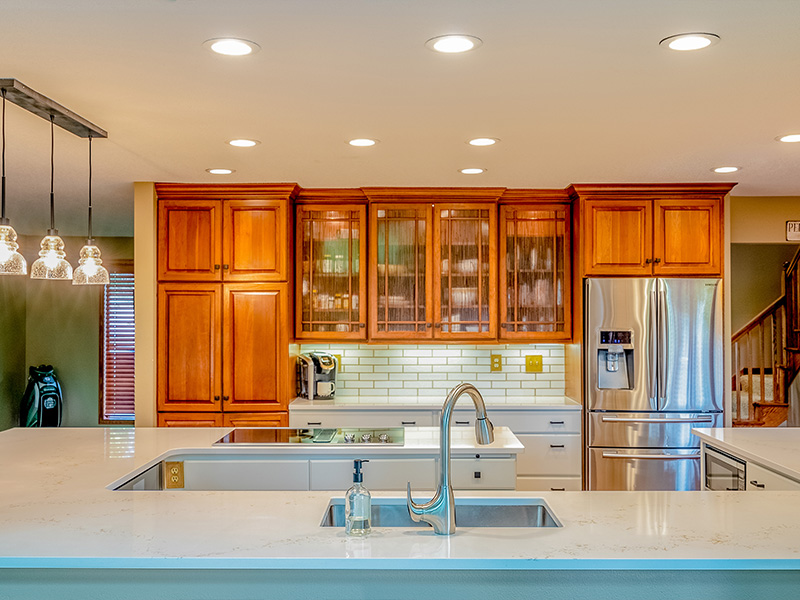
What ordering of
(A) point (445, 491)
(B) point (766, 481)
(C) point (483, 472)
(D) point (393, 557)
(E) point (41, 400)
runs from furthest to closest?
(E) point (41, 400)
(C) point (483, 472)
(B) point (766, 481)
(A) point (445, 491)
(D) point (393, 557)

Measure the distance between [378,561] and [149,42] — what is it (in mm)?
1695

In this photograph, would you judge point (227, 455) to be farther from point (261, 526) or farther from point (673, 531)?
point (673, 531)

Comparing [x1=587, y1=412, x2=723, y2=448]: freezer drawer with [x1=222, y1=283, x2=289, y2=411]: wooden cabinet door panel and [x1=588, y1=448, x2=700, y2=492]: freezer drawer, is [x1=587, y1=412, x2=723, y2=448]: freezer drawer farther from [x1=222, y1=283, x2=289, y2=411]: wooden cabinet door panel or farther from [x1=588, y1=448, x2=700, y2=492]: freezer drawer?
[x1=222, y1=283, x2=289, y2=411]: wooden cabinet door panel

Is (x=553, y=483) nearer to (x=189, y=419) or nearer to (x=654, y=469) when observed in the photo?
(x=654, y=469)

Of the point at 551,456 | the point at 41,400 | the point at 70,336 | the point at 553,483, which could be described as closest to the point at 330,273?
the point at 551,456

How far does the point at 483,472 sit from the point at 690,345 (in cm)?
197

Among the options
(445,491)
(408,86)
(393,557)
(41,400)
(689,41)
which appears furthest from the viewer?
(41,400)

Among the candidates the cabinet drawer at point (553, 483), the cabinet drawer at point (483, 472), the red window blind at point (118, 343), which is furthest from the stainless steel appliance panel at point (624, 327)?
the red window blind at point (118, 343)

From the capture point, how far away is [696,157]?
12.9 feet

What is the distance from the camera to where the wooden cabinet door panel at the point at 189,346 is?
480 centimetres

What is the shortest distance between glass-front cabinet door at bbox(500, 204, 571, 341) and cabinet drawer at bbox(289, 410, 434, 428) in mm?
816

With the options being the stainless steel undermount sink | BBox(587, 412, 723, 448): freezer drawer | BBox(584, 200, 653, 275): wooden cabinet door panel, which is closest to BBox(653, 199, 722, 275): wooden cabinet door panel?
BBox(584, 200, 653, 275): wooden cabinet door panel

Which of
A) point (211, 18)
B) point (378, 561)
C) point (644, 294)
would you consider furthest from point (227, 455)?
point (644, 294)

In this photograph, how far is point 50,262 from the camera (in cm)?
288
